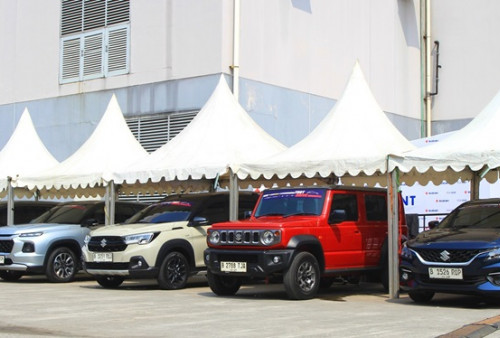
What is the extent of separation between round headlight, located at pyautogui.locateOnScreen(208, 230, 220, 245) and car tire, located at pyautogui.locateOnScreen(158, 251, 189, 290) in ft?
5.69

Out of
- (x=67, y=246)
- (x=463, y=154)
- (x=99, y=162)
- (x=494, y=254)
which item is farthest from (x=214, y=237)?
(x=99, y=162)

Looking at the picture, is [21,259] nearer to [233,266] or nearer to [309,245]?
[233,266]

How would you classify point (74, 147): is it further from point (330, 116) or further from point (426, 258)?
point (426, 258)

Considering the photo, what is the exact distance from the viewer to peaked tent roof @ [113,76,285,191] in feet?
52.7

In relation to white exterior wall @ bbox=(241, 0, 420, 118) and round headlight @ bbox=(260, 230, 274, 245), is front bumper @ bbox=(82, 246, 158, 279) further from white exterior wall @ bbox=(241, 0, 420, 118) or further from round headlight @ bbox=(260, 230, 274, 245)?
white exterior wall @ bbox=(241, 0, 420, 118)

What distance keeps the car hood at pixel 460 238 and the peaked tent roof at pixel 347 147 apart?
156cm

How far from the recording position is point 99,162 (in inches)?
732

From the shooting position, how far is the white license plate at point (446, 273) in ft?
38.2

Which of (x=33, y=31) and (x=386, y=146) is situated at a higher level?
(x=33, y=31)

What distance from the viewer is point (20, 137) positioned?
21.9m

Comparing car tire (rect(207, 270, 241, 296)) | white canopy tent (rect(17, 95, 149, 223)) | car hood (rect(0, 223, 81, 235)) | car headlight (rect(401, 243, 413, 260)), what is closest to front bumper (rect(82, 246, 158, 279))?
car tire (rect(207, 270, 241, 296))

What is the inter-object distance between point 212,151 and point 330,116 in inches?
104

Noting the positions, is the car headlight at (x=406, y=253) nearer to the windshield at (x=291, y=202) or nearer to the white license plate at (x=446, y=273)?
the white license plate at (x=446, y=273)

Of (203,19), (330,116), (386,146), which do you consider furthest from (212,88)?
(386,146)
